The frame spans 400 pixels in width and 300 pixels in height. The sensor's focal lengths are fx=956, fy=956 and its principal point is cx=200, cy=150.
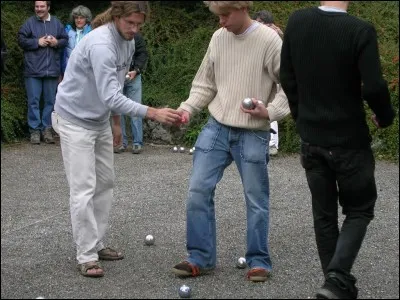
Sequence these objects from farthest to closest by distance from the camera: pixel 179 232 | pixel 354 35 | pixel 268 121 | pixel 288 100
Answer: pixel 179 232, pixel 268 121, pixel 288 100, pixel 354 35

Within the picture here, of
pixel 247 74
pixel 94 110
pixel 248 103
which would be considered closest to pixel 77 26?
pixel 94 110

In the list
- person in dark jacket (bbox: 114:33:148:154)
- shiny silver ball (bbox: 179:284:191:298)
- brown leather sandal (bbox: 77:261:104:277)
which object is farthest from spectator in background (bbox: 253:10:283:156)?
shiny silver ball (bbox: 179:284:191:298)

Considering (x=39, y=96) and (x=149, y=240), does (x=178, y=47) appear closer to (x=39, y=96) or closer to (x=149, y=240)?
→ (x=39, y=96)

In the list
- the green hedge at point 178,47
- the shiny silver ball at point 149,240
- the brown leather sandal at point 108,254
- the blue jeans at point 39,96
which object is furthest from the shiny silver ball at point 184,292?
the blue jeans at point 39,96

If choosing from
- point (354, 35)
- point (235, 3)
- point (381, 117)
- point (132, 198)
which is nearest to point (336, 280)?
point (381, 117)

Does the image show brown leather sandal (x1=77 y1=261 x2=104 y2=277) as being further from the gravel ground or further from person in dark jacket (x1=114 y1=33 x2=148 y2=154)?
person in dark jacket (x1=114 y1=33 x2=148 y2=154)

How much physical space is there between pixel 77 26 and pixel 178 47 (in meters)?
2.64

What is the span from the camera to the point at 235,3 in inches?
227

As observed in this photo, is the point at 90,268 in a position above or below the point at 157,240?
above

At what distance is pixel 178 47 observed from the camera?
46.0 feet

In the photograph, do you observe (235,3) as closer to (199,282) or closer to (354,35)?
(354,35)

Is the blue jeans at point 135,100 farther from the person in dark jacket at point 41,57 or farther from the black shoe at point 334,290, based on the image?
the black shoe at point 334,290

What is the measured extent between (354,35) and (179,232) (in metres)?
2.90

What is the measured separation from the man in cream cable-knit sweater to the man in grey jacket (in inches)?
11.8
